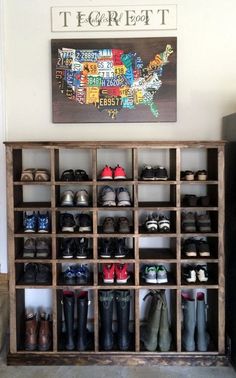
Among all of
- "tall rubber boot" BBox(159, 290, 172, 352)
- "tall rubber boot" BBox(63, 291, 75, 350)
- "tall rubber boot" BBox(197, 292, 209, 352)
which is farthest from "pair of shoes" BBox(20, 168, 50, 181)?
"tall rubber boot" BBox(197, 292, 209, 352)

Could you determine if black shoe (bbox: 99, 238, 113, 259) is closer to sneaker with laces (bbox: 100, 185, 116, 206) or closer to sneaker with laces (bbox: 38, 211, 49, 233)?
sneaker with laces (bbox: 100, 185, 116, 206)

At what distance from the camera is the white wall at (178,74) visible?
2.88 metres

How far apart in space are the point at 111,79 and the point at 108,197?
0.97m

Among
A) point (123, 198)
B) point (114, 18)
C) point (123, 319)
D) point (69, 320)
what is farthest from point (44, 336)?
point (114, 18)

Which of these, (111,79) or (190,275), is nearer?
(190,275)

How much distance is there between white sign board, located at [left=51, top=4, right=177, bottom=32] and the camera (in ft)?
9.44

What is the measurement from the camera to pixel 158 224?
2650 mm

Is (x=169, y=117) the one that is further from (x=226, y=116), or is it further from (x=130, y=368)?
(x=130, y=368)

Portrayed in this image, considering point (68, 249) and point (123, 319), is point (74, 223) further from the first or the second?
point (123, 319)

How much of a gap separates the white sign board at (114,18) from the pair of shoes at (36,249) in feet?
5.45

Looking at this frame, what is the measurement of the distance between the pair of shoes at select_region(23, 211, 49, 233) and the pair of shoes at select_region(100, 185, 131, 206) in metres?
0.42

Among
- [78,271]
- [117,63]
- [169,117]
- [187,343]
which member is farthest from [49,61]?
[187,343]

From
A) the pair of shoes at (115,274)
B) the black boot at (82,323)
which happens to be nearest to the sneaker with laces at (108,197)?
the pair of shoes at (115,274)

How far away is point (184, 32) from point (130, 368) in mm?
2532
